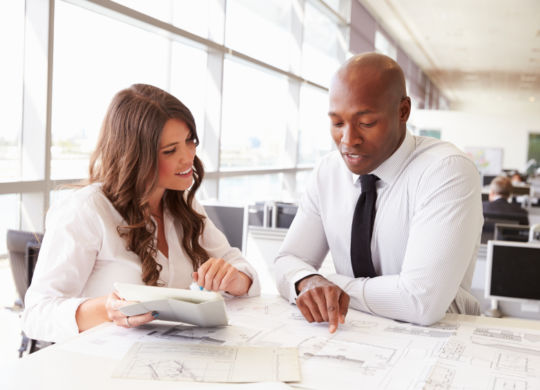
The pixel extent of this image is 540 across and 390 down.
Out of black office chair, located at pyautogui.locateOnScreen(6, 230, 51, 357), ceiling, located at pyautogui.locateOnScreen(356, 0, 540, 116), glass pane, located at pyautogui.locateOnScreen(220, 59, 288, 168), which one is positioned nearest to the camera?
black office chair, located at pyautogui.locateOnScreen(6, 230, 51, 357)

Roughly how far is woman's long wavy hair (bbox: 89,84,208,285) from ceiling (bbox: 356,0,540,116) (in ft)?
29.3

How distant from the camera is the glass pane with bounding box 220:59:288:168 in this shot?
695 cm

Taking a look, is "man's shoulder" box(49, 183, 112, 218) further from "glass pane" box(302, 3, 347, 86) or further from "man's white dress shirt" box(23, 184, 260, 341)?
"glass pane" box(302, 3, 347, 86)

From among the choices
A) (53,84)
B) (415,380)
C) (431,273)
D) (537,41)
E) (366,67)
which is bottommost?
(415,380)

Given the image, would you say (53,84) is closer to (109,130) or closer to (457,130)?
(109,130)

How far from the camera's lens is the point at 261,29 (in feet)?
24.8

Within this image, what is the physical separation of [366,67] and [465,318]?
718mm

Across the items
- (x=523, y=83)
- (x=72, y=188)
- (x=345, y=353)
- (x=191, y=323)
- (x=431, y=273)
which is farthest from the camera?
(x=523, y=83)

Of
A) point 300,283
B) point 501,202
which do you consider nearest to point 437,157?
point 300,283

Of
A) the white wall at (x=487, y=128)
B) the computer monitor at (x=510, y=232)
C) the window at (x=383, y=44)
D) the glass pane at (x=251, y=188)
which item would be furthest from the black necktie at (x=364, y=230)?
the white wall at (x=487, y=128)

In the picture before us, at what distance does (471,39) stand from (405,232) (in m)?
12.2

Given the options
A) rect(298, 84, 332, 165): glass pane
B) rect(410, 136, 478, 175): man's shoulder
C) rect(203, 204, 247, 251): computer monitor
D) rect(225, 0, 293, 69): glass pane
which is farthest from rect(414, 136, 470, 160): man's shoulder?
rect(298, 84, 332, 165): glass pane

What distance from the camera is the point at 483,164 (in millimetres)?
14742

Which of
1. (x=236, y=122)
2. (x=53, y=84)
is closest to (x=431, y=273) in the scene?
(x=53, y=84)
